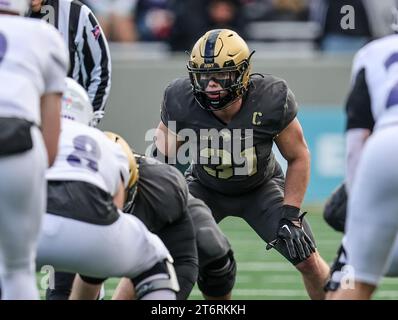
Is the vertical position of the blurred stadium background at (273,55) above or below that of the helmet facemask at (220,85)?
below

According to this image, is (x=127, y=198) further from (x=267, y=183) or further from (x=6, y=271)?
(x=267, y=183)

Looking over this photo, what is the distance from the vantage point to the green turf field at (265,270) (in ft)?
23.2

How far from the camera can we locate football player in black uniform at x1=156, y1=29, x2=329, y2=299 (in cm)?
575

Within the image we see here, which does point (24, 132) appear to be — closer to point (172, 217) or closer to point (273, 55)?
point (172, 217)

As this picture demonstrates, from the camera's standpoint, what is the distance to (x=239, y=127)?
5852 mm

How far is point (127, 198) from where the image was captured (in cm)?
478

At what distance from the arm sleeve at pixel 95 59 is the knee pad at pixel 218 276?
1249mm

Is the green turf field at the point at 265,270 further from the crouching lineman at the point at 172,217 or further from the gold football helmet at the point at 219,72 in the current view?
the crouching lineman at the point at 172,217

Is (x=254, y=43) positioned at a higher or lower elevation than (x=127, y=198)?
lower

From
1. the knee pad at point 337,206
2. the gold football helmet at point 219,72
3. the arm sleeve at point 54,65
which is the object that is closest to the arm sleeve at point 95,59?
the gold football helmet at point 219,72

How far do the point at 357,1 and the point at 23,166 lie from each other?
24.2ft

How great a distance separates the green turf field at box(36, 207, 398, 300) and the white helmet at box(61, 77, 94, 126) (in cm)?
252
